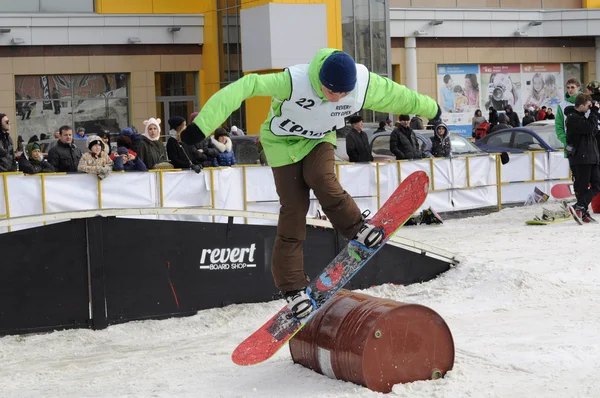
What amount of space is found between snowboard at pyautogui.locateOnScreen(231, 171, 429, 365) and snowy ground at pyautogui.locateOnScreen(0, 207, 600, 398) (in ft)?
0.78

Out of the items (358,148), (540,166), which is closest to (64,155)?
(358,148)

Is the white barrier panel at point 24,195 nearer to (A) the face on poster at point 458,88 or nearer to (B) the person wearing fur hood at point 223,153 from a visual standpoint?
(B) the person wearing fur hood at point 223,153

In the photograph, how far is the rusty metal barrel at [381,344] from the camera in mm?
5797

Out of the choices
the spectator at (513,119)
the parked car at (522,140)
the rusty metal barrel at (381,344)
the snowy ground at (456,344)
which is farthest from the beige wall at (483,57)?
the rusty metal barrel at (381,344)

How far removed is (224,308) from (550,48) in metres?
31.1

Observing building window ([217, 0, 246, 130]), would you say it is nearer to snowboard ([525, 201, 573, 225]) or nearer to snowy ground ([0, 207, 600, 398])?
snowboard ([525, 201, 573, 225])

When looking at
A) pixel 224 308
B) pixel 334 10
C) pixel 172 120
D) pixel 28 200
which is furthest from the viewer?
pixel 334 10

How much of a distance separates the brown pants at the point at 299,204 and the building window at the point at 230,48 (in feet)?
74.1

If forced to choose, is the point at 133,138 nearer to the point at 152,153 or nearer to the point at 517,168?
the point at 152,153

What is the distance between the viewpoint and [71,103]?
29.1 metres

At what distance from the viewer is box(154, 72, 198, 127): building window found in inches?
1219

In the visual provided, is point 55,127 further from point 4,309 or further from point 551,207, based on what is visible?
point 4,309

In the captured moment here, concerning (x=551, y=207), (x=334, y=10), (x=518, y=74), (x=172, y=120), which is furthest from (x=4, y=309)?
(x=518, y=74)

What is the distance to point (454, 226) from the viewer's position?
1475cm
